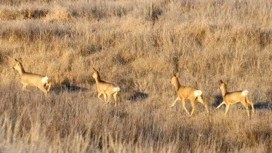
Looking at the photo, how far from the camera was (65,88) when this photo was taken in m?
14.2

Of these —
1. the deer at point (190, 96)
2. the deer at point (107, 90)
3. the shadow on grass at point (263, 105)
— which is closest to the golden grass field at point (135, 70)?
the shadow on grass at point (263, 105)

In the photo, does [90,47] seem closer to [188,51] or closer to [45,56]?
[45,56]

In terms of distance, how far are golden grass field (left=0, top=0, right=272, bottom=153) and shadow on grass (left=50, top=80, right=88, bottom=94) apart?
32 millimetres

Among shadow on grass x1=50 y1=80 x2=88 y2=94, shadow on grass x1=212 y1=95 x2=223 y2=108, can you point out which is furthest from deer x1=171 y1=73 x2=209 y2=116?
shadow on grass x1=50 y1=80 x2=88 y2=94

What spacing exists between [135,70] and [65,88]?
2059 mm

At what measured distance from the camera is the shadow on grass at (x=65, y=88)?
14.0 metres

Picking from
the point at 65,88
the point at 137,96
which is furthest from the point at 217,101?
the point at 65,88

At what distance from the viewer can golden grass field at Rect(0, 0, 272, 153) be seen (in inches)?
345

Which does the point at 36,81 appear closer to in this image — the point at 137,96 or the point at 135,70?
the point at 137,96

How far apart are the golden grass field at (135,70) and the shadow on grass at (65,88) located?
3 cm

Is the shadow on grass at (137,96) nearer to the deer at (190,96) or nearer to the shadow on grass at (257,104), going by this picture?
the deer at (190,96)

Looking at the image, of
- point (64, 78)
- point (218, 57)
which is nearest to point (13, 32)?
point (64, 78)

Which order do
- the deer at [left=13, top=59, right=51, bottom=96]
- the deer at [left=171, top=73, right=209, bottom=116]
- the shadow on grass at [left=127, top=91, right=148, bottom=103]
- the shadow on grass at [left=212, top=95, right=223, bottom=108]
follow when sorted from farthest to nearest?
the shadow on grass at [left=127, top=91, right=148, bottom=103] < the shadow on grass at [left=212, top=95, right=223, bottom=108] < the deer at [left=13, top=59, right=51, bottom=96] < the deer at [left=171, top=73, right=209, bottom=116]

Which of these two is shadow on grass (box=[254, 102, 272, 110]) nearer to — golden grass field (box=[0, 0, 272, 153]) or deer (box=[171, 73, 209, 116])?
golden grass field (box=[0, 0, 272, 153])
